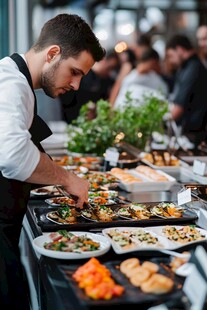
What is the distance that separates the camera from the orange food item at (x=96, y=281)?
1799 mm

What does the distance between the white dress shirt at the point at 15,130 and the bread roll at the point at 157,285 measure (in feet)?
2.10

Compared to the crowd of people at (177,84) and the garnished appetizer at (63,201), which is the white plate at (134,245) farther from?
the crowd of people at (177,84)

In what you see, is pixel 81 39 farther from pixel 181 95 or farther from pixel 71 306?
pixel 181 95

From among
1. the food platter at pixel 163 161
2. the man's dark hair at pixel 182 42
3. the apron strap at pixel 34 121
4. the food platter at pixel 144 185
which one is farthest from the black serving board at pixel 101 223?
the man's dark hair at pixel 182 42

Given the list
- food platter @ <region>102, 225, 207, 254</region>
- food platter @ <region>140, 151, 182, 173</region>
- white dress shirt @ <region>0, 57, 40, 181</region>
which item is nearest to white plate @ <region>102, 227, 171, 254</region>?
food platter @ <region>102, 225, 207, 254</region>

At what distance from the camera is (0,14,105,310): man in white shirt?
88.6 inches

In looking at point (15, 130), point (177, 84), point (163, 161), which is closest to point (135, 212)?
point (15, 130)

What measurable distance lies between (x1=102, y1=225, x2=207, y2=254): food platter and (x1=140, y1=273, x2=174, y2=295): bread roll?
0.99ft

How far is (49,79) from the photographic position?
244cm

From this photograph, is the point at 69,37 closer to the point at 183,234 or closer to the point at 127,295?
the point at 183,234

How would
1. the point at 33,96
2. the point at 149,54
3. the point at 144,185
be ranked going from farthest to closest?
1. the point at 149,54
2. the point at 144,185
3. the point at 33,96

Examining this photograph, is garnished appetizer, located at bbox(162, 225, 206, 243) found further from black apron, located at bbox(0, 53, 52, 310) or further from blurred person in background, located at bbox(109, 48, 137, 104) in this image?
blurred person in background, located at bbox(109, 48, 137, 104)

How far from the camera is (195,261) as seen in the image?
1.81 meters

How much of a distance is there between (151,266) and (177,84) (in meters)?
5.24
